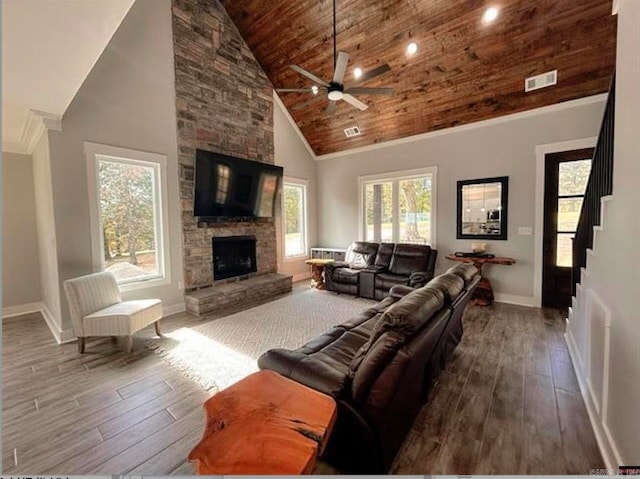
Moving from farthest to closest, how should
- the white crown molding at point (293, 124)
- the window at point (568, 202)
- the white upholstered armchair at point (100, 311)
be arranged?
the white crown molding at point (293, 124), the window at point (568, 202), the white upholstered armchair at point (100, 311)

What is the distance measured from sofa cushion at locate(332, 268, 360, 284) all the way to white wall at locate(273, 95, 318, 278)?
1.52 m

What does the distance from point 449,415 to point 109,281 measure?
3874mm

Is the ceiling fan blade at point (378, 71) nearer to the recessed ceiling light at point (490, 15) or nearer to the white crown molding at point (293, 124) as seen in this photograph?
the recessed ceiling light at point (490, 15)

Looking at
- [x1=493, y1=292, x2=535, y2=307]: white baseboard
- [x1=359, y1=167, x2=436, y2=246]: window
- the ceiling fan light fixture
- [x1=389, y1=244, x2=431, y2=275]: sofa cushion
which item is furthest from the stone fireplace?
[x1=493, y1=292, x2=535, y2=307]: white baseboard

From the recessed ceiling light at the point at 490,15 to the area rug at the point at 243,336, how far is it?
4.23m

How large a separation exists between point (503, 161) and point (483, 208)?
2.65 ft

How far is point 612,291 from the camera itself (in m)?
1.74

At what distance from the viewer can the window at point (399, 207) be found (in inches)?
216

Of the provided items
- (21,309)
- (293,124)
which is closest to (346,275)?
(293,124)

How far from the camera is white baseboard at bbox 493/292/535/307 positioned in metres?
4.45

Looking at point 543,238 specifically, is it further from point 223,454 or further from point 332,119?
point 223,454

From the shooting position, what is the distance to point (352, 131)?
19.7ft

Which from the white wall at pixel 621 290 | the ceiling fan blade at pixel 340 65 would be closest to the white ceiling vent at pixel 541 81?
the white wall at pixel 621 290

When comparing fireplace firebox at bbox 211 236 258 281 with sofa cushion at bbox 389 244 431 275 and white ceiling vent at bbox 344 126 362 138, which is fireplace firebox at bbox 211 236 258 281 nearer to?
sofa cushion at bbox 389 244 431 275
